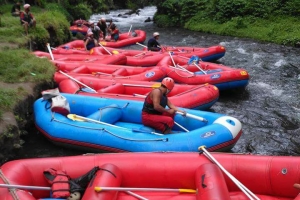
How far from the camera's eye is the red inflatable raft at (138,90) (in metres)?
7.03

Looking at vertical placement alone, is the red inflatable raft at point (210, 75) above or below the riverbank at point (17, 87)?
below

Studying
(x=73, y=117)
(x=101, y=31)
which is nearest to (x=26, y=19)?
(x=101, y=31)

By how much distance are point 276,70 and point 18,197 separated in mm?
9088

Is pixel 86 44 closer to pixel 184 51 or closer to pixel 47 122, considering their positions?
pixel 184 51

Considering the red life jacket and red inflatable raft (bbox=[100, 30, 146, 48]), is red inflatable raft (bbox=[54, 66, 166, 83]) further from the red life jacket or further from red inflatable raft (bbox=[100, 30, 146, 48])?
red inflatable raft (bbox=[100, 30, 146, 48])

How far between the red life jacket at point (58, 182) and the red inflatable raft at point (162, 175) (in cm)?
9

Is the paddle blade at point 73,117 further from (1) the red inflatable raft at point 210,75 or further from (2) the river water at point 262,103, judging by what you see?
(1) the red inflatable raft at point 210,75

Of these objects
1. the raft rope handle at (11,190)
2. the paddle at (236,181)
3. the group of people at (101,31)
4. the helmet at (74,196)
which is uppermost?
the raft rope handle at (11,190)

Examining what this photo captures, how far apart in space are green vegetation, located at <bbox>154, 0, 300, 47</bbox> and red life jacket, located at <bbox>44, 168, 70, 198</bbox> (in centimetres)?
1232

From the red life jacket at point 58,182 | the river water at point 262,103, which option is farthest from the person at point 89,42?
the red life jacket at point 58,182

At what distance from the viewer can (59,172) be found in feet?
14.3

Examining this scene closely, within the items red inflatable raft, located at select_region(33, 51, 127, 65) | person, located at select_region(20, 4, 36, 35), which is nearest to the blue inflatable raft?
red inflatable raft, located at select_region(33, 51, 127, 65)

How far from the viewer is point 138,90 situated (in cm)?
764

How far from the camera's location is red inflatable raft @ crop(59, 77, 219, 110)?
703cm
